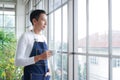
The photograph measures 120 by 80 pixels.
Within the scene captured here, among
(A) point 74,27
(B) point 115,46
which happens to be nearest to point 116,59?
(B) point 115,46

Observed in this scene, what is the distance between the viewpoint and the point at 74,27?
12.2 feet

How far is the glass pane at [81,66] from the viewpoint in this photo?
3.30 meters

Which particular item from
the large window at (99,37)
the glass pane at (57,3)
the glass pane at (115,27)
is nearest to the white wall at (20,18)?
the glass pane at (57,3)

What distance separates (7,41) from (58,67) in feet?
10.9

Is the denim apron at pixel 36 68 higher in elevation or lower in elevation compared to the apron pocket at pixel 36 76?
higher

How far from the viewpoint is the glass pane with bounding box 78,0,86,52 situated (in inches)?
131

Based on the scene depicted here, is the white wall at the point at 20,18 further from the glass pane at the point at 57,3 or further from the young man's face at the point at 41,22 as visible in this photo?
the young man's face at the point at 41,22

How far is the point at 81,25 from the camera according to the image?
3.45 meters

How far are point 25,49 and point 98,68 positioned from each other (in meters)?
1.43

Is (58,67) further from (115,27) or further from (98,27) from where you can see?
(115,27)

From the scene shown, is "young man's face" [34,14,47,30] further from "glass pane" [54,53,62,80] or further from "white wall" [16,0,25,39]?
"white wall" [16,0,25,39]

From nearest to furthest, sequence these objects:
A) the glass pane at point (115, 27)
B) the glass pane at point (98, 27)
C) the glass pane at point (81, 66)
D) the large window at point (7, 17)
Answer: the glass pane at point (115, 27) < the glass pane at point (98, 27) < the glass pane at point (81, 66) < the large window at point (7, 17)

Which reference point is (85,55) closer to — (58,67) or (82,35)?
(82,35)

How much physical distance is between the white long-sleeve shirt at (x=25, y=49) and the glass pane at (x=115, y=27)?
97cm
